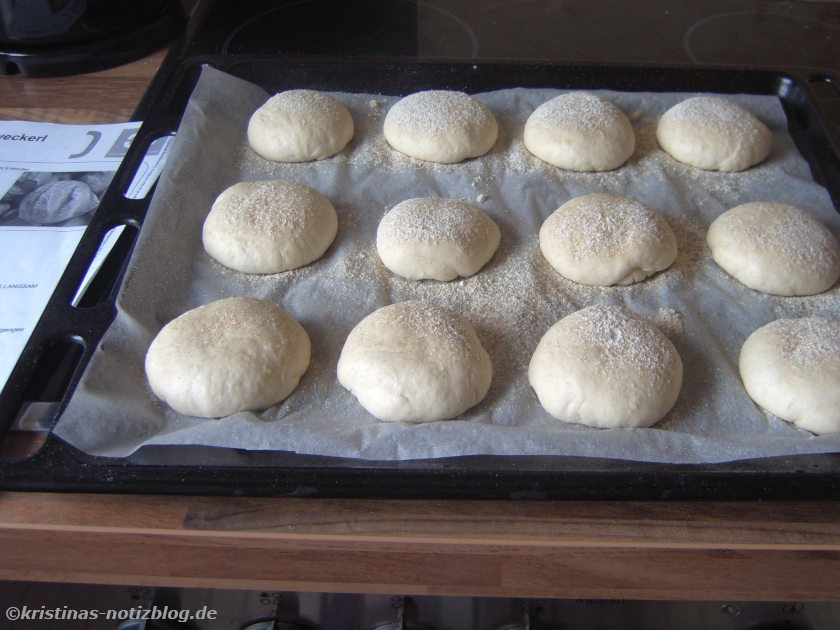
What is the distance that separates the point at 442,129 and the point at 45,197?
3.01 feet

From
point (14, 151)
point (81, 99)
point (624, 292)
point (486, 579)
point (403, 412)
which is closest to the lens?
point (486, 579)

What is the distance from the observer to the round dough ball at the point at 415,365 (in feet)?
3.22

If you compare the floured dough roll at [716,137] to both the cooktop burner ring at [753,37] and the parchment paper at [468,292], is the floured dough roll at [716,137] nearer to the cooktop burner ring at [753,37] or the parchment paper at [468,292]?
the parchment paper at [468,292]

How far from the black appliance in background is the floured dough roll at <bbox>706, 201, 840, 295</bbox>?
61.1 inches

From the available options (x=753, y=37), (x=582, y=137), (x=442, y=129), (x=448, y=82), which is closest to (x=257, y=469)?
(x=442, y=129)

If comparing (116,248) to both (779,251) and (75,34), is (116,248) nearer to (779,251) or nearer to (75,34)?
(75,34)

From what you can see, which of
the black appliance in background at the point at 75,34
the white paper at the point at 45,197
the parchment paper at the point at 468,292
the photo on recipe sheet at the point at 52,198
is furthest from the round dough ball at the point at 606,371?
the black appliance in background at the point at 75,34

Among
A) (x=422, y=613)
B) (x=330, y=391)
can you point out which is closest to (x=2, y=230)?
(x=330, y=391)

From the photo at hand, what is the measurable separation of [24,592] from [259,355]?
0.45 m

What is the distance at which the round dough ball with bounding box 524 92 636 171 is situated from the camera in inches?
55.2

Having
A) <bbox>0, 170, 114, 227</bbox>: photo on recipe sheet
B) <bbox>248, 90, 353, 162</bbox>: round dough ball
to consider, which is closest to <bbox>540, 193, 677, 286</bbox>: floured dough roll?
<bbox>248, 90, 353, 162</bbox>: round dough ball

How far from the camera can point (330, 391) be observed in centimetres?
106

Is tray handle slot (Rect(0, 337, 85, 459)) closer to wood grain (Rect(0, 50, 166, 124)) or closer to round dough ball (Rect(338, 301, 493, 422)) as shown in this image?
round dough ball (Rect(338, 301, 493, 422))

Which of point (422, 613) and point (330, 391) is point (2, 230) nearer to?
point (330, 391)
